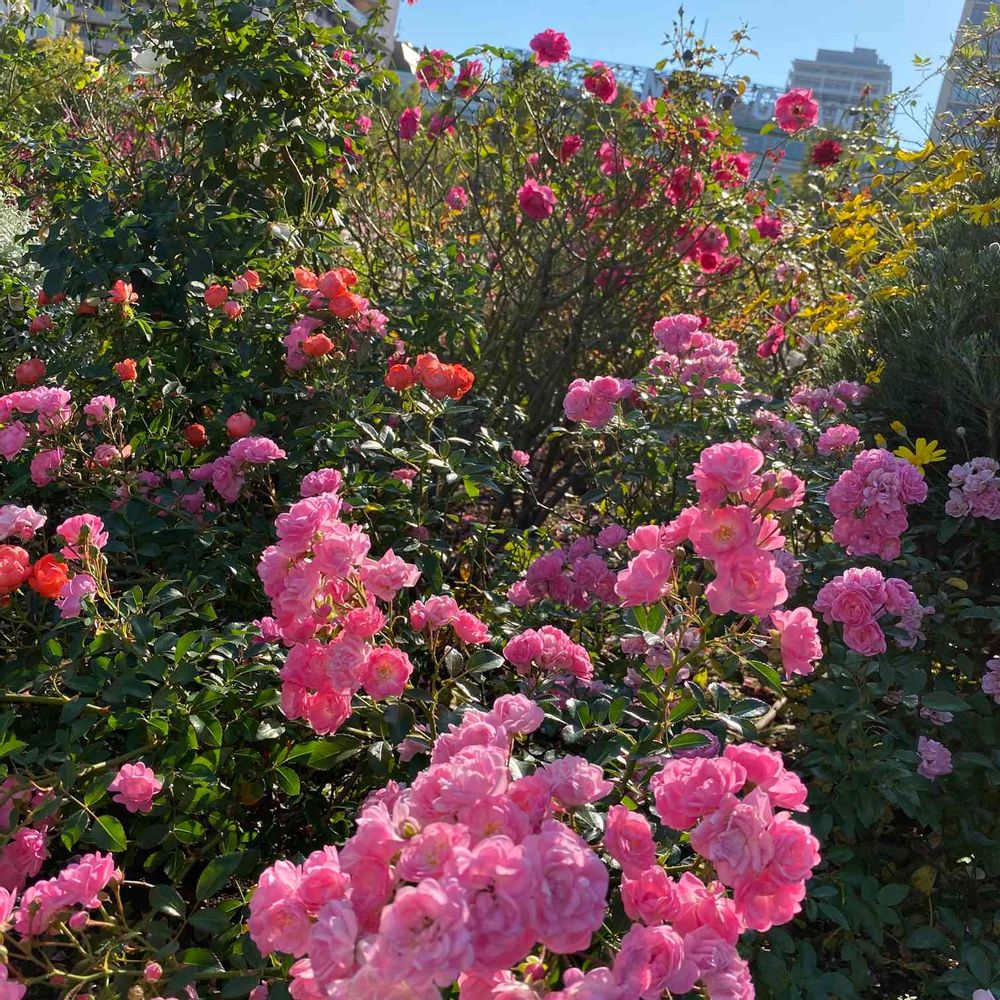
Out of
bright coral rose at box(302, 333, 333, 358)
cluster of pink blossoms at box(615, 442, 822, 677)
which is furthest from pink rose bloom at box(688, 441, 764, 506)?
bright coral rose at box(302, 333, 333, 358)

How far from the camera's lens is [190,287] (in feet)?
8.32

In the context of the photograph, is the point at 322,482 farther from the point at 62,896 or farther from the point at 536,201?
the point at 536,201

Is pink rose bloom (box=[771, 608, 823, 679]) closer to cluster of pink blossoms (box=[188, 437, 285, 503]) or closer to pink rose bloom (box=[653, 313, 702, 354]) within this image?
cluster of pink blossoms (box=[188, 437, 285, 503])

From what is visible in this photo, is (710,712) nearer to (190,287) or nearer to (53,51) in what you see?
(190,287)

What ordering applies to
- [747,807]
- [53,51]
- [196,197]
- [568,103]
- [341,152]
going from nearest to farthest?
1. [747,807]
2. [196,197]
3. [341,152]
4. [568,103]
5. [53,51]

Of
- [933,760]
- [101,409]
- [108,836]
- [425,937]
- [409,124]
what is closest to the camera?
[425,937]

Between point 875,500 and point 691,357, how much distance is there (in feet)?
3.71

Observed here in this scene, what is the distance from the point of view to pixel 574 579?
2.11m

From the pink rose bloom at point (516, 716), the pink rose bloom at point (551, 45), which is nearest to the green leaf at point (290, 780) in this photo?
the pink rose bloom at point (516, 716)

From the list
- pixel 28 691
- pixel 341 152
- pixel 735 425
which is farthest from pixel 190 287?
pixel 735 425

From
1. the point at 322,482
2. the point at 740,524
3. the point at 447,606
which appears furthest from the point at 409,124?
the point at 740,524

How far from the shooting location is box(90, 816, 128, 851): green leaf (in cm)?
136

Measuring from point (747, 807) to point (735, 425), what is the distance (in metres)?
1.73

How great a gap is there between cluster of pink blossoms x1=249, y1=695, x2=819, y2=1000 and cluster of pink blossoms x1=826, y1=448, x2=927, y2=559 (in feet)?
2.61
